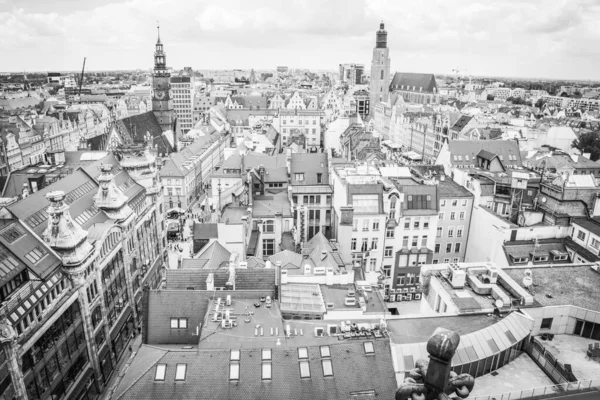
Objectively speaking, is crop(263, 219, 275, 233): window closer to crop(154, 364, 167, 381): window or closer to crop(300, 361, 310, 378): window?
crop(300, 361, 310, 378): window

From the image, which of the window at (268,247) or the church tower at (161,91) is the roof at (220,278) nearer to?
the window at (268,247)

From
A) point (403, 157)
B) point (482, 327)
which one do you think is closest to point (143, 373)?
point (482, 327)

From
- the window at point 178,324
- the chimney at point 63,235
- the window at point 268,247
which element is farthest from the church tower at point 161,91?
the window at point 178,324

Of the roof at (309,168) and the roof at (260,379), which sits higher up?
the roof at (309,168)

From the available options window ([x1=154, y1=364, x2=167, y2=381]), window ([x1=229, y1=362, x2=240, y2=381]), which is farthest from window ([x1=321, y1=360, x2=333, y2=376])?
window ([x1=154, y1=364, x2=167, y2=381])

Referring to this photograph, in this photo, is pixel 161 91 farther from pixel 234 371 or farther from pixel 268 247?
pixel 234 371

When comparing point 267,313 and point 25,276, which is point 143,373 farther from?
point 25,276
